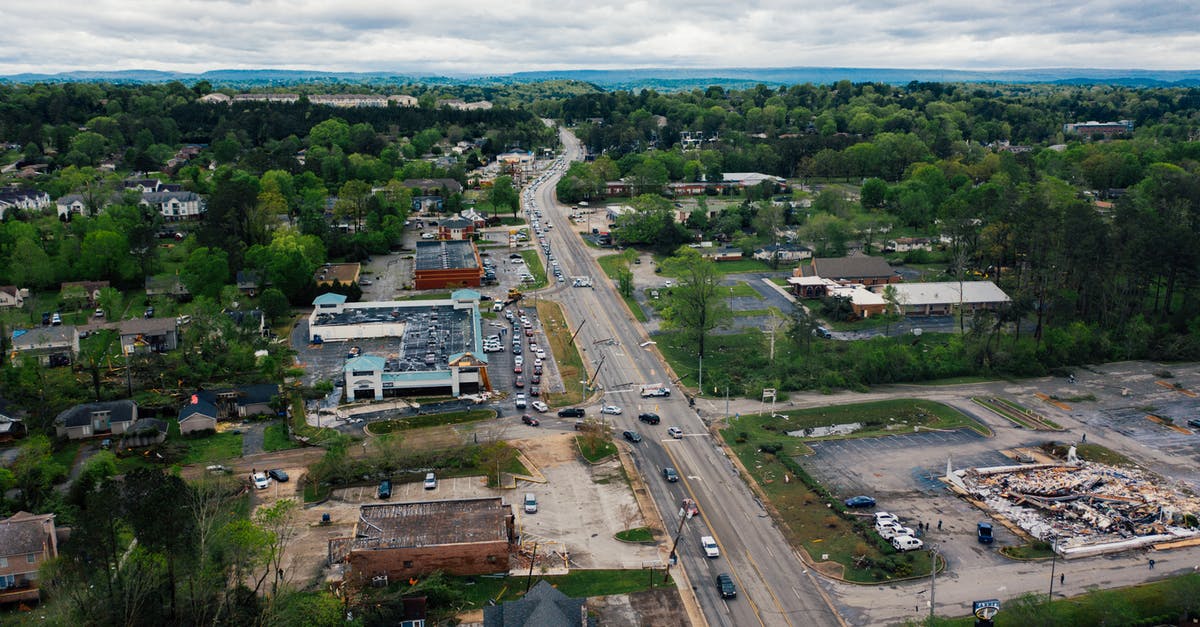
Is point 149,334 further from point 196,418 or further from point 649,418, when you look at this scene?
point 649,418

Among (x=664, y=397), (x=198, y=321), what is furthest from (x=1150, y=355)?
(x=198, y=321)

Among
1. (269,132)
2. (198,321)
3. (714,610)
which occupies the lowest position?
(714,610)

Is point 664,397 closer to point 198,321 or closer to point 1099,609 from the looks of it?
point 1099,609

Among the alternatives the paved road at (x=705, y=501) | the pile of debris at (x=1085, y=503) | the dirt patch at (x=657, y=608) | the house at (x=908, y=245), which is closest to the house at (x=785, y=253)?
the house at (x=908, y=245)

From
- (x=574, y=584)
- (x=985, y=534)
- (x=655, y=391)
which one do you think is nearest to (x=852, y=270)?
(x=655, y=391)

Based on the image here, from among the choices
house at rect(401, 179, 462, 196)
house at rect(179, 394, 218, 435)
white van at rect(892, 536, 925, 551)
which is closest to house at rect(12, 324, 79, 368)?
house at rect(179, 394, 218, 435)

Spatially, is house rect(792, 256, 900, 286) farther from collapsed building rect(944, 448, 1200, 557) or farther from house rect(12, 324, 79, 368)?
house rect(12, 324, 79, 368)

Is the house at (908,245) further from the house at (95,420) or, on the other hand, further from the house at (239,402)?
the house at (95,420)
